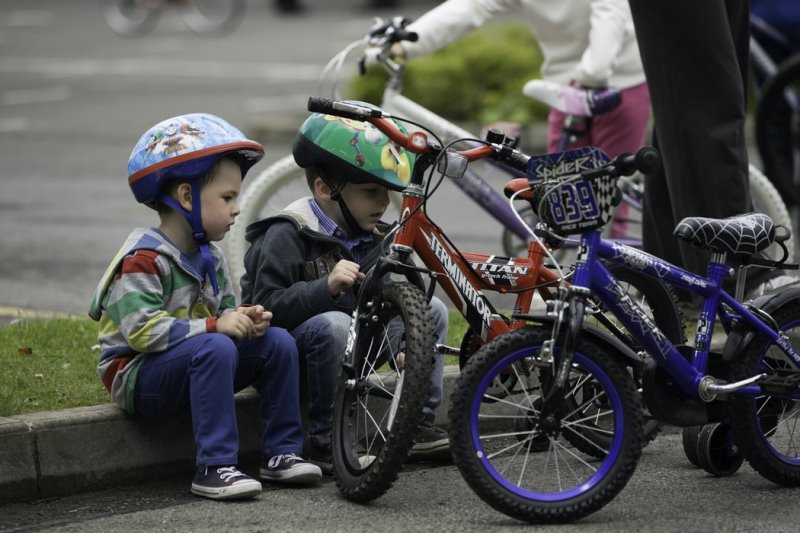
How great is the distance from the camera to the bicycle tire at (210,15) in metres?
26.3

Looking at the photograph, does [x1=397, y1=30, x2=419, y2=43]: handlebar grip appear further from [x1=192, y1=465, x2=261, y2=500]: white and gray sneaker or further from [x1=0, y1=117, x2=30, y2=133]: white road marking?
[x1=0, y1=117, x2=30, y2=133]: white road marking

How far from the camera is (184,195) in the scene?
16.1ft

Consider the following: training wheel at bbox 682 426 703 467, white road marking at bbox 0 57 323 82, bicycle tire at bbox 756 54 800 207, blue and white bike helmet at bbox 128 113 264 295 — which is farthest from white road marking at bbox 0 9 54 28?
training wheel at bbox 682 426 703 467

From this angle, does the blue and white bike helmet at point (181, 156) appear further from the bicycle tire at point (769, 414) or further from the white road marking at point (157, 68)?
the white road marking at point (157, 68)

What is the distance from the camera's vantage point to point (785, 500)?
15.6 feet

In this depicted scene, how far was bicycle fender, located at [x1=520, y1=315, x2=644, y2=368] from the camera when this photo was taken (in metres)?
4.42

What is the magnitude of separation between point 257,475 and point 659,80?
2371 mm

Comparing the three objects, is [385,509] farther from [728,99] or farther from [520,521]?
[728,99]

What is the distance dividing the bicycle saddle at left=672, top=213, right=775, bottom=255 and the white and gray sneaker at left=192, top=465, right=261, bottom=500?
1.53 m

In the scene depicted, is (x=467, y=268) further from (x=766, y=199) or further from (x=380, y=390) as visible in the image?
(x=766, y=199)

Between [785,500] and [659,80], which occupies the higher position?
[659,80]

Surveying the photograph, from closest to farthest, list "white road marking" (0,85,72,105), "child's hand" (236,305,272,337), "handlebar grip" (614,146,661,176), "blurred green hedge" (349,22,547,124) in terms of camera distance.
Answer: "handlebar grip" (614,146,661,176) < "child's hand" (236,305,272,337) < "blurred green hedge" (349,22,547,124) < "white road marking" (0,85,72,105)

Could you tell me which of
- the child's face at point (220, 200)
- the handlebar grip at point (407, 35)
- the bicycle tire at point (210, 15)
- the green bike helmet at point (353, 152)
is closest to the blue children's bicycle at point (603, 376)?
the green bike helmet at point (353, 152)

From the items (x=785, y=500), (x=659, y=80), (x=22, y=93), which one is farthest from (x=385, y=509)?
(x=22, y=93)
